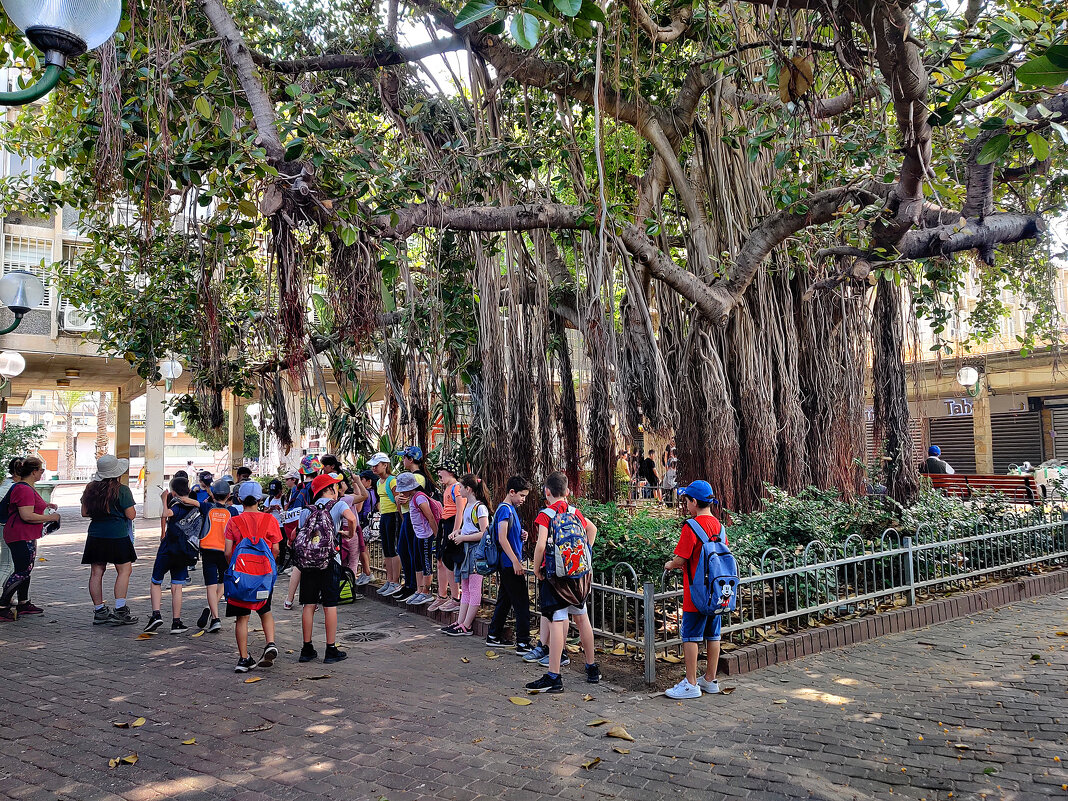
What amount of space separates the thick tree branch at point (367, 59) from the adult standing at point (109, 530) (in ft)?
12.8

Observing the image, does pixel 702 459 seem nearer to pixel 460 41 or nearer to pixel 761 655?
pixel 761 655

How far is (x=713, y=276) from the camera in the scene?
7.37 metres

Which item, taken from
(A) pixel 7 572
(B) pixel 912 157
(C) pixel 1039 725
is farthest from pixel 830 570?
(A) pixel 7 572

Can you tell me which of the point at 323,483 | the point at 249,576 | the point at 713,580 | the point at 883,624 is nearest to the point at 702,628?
the point at 713,580

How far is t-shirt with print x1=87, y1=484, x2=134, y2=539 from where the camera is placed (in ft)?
21.1

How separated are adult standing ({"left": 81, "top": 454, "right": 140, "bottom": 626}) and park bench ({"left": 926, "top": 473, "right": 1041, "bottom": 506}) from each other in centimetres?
1070

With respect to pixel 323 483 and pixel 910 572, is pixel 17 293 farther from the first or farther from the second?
pixel 910 572

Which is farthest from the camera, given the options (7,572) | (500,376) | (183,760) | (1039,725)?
(500,376)

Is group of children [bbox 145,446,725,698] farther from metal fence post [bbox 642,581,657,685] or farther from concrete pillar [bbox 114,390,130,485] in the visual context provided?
concrete pillar [bbox 114,390,130,485]

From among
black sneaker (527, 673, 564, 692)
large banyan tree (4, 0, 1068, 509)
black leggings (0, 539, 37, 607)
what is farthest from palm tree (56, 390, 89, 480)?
black sneaker (527, 673, 564, 692)

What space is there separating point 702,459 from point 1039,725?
13.0ft

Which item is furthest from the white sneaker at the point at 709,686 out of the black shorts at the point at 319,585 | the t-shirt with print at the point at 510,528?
the black shorts at the point at 319,585

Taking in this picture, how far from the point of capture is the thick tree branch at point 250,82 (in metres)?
4.17

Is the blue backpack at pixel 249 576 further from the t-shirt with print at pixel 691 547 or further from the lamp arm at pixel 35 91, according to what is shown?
the lamp arm at pixel 35 91
